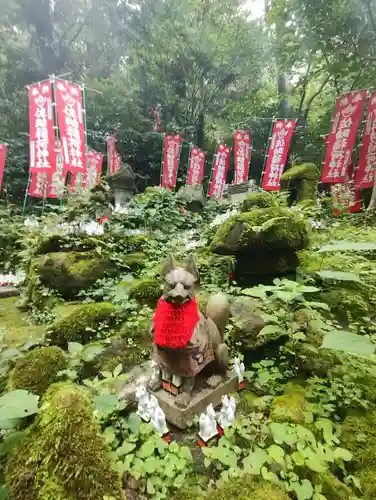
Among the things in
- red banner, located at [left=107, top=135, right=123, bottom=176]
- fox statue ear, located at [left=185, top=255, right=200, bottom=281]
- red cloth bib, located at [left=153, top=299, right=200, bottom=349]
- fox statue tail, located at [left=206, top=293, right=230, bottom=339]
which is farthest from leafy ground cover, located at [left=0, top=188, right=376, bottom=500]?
red banner, located at [left=107, top=135, right=123, bottom=176]

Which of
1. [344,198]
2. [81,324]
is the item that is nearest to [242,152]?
[344,198]

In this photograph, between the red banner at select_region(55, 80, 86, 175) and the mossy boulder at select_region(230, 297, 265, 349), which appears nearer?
the mossy boulder at select_region(230, 297, 265, 349)

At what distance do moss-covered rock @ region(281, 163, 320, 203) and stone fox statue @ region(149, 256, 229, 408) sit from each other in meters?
9.91

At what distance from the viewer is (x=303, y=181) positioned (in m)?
11.1

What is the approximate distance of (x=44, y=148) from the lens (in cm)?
714

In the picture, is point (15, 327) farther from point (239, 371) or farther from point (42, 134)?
point (42, 134)

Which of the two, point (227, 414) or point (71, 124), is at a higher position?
point (71, 124)

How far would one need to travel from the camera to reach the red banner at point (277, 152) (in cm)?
1041

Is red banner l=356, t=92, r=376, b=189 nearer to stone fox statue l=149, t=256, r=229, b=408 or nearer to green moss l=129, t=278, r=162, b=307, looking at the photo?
green moss l=129, t=278, r=162, b=307

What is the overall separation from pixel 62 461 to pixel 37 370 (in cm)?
114

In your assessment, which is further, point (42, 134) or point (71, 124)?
point (42, 134)

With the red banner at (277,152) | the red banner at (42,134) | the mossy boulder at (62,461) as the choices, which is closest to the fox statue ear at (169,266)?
the mossy boulder at (62,461)

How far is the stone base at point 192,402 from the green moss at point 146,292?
1.94 m

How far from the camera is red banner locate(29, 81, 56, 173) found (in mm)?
6969
